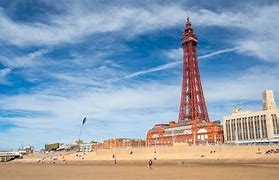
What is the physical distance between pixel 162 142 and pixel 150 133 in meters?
6.79

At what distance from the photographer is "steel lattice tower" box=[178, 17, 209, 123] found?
101 m

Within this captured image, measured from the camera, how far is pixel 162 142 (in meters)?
104

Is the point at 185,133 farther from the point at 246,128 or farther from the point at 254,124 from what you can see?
the point at 254,124

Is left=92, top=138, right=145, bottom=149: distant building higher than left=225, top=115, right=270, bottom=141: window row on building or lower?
lower

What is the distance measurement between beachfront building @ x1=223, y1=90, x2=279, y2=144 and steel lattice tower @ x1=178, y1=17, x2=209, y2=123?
34.7ft

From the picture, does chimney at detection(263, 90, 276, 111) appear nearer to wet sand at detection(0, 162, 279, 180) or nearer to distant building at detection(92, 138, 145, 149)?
distant building at detection(92, 138, 145, 149)

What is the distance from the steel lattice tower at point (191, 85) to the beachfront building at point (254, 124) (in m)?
10.6

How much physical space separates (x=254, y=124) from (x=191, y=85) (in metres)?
27.0

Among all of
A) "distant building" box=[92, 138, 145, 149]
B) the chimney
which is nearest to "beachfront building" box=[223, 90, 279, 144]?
the chimney

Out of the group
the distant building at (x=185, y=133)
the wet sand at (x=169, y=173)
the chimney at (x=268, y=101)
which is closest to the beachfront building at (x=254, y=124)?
the chimney at (x=268, y=101)

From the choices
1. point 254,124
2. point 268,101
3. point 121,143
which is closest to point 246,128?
point 254,124

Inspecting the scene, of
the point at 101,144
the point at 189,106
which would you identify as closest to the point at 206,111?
the point at 189,106

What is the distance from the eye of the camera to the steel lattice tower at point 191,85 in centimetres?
10131

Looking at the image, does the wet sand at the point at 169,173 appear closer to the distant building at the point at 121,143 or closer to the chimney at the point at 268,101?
the chimney at the point at 268,101
